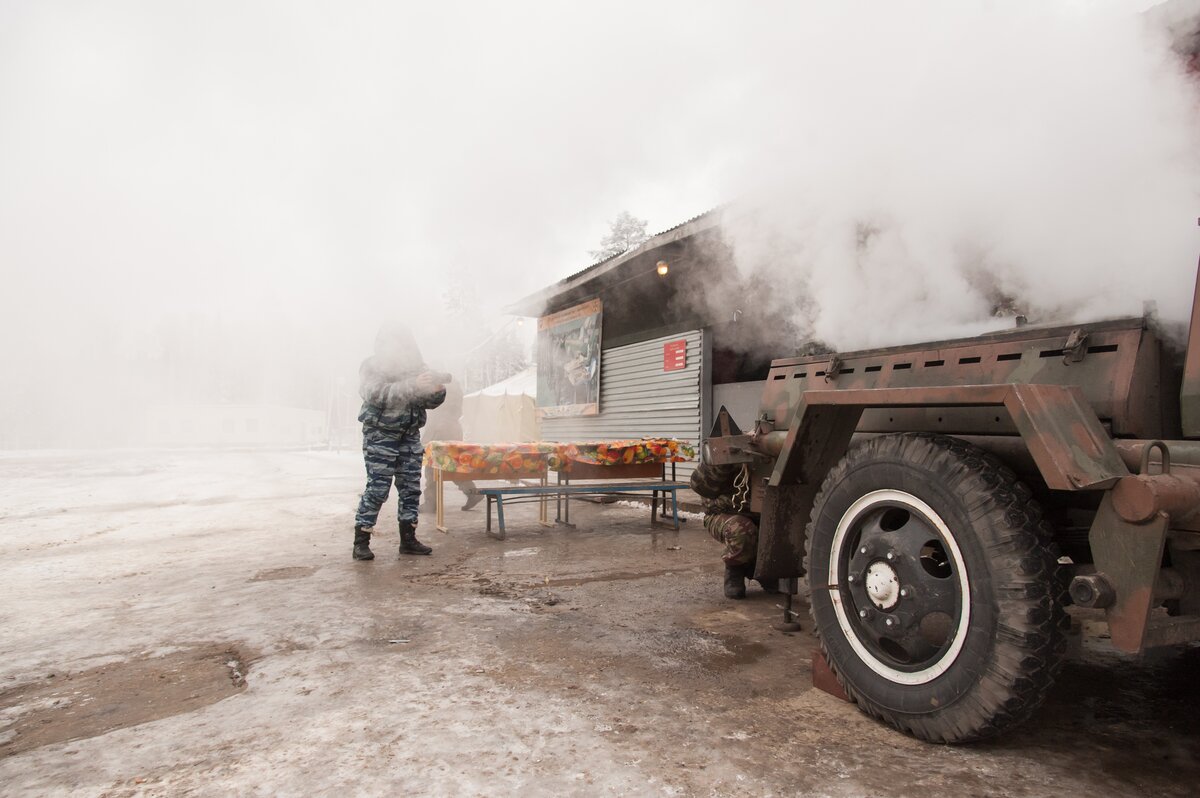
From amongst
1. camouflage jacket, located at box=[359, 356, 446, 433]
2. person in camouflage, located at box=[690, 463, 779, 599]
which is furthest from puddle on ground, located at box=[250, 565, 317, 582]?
person in camouflage, located at box=[690, 463, 779, 599]

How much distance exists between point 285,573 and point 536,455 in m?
2.67

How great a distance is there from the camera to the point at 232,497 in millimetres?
10344

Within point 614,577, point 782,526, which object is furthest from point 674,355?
point 782,526

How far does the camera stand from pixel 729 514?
398cm

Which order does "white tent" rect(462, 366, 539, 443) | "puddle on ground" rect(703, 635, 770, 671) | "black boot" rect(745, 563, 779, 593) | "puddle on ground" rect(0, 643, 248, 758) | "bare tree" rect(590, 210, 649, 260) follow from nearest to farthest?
"puddle on ground" rect(0, 643, 248, 758) → "puddle on ground" rect(703, 635, 770, 671) → "black boot" rect(745, 563, 779, 593) → "white tent" rect(462, 366, 539, 443) → "bare tree" rect(590, 210, 649, 260)

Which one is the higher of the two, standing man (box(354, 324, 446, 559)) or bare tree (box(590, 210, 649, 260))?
bare tree (box(590, 210, 649, 260))

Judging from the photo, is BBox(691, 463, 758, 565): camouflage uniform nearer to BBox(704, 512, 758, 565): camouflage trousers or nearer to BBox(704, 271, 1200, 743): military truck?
BBox(704, 512, 758, 565): camouflage trousers

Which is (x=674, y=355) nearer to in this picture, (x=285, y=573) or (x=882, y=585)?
(x=285, y=573)

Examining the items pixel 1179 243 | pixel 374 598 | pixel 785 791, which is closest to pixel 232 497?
pixel 374 598

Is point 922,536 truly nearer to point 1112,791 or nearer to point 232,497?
point 1112,791

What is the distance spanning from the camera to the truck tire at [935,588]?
1824 millimetres

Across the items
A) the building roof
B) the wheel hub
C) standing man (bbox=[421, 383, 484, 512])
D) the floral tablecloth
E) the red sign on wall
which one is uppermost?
the building roof

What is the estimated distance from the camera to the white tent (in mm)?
18438

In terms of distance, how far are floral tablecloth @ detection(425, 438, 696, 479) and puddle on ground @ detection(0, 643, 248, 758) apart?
3268 mm
